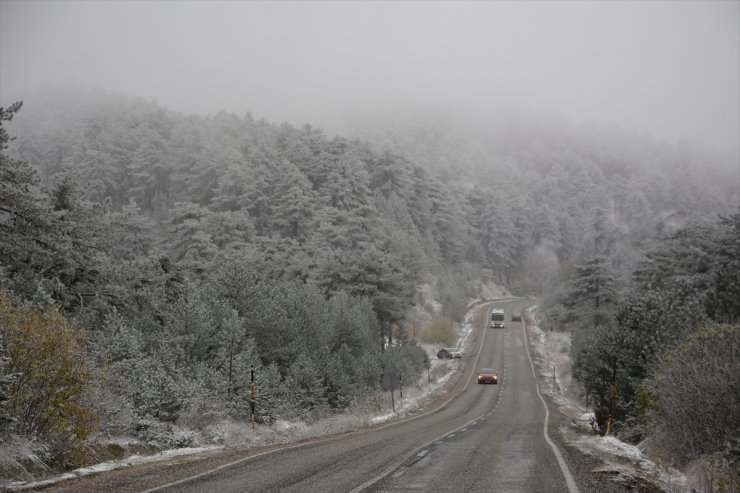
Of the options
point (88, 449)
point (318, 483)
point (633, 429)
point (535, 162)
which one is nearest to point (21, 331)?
point (88, 449)

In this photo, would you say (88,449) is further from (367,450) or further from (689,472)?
(689,472)

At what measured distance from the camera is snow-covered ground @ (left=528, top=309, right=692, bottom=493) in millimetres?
9070

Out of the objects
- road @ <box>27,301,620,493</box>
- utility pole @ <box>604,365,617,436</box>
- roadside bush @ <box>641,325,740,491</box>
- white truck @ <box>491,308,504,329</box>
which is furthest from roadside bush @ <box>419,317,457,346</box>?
roadside bush @ <box>641,325,740,491</box>

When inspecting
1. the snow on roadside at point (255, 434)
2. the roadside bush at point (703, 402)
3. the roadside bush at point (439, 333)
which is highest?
the roadside bush at point (703, 402)

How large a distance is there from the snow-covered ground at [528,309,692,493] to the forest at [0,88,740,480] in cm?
75

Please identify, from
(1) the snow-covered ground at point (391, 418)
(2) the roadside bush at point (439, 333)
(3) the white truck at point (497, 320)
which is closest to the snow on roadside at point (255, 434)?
(1) the snow-covered ground at point (391, 418)

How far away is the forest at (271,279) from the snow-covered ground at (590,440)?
0.75 m

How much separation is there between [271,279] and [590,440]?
109ft

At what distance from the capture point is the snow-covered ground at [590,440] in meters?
9.07

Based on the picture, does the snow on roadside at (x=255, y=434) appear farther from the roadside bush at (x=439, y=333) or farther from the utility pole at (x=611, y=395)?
the roadside bush at (x=439, y=333)

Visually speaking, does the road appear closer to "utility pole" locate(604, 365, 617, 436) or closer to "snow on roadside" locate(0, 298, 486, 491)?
"snow on roadside" locate(0, 298, 486, 491)

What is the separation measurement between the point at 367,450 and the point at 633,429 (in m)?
9.37

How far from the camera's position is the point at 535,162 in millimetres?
185500

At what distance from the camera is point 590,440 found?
15.3 metres
